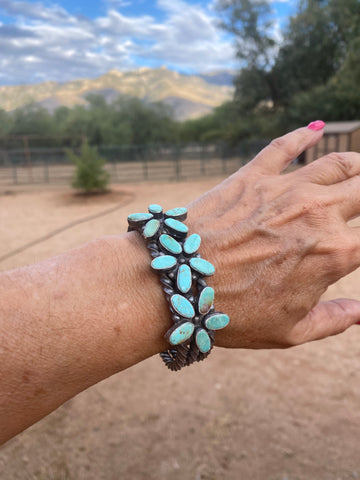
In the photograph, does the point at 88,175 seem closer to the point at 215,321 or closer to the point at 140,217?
Answer: the point at 140,217

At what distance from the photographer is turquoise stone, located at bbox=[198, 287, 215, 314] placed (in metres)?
0.85

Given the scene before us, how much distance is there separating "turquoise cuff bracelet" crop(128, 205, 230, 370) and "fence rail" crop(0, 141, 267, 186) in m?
14.3

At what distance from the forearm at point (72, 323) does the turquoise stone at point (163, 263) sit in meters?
0.07

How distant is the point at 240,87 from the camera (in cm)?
2006

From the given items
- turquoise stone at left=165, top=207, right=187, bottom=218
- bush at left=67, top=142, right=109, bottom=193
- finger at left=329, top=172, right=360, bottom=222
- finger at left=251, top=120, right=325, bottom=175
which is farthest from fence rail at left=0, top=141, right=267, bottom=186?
turquoise stone at left=165, top=207, right=187, bottom=218

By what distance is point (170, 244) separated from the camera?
882 mm

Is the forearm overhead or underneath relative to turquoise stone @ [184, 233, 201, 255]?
underneath

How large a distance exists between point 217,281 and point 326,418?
169cm

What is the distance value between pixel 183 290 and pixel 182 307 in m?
0.04

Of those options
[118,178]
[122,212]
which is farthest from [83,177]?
[118,178]

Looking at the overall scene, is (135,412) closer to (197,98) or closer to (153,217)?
(153,217)

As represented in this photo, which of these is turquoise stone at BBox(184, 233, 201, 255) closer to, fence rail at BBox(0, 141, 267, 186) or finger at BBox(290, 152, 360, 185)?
finger at BBox(290, 152, 360, 185)

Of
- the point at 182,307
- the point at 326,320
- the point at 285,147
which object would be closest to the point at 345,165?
the point at 285,147

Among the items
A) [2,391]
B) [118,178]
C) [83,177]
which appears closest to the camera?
[2,391]
